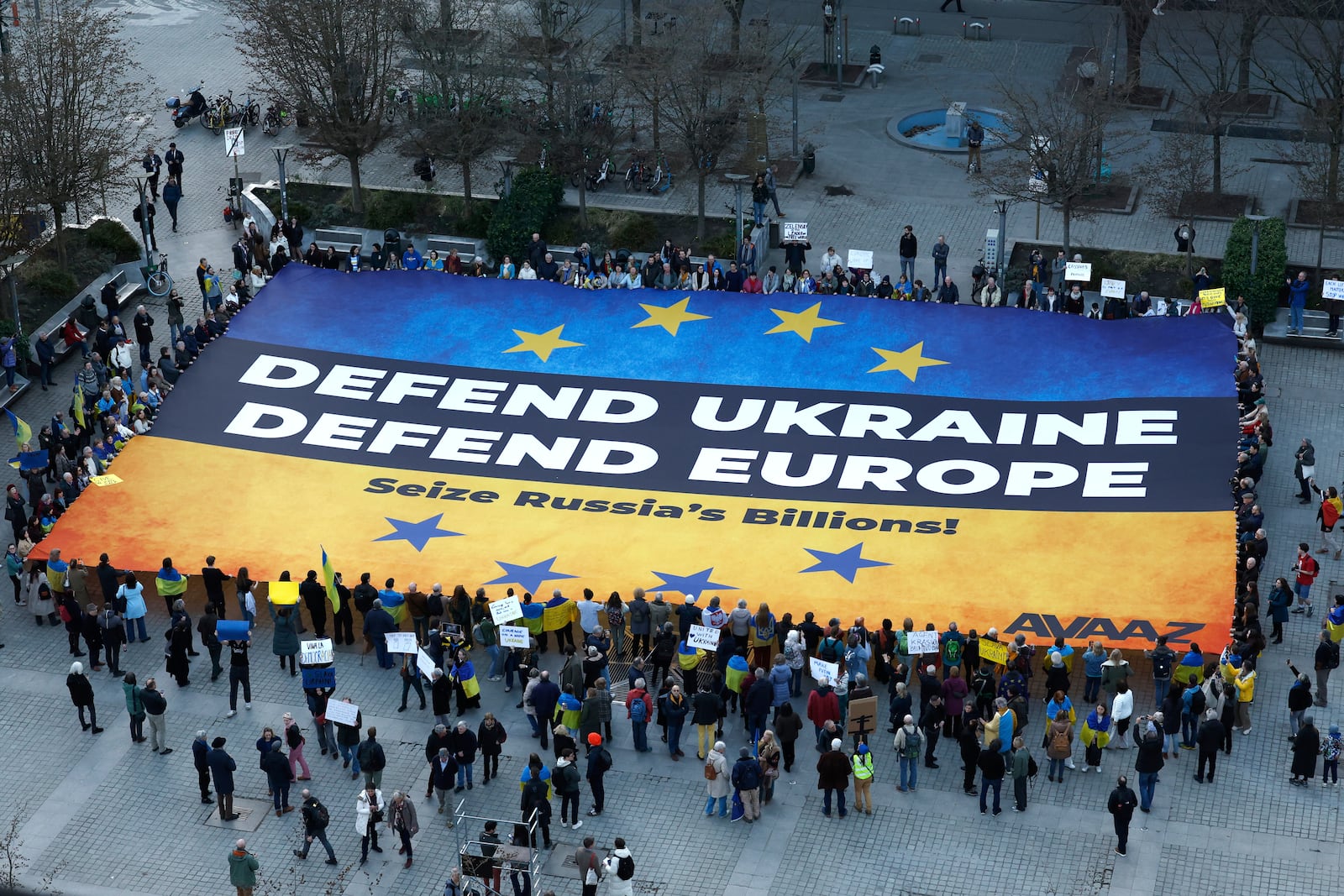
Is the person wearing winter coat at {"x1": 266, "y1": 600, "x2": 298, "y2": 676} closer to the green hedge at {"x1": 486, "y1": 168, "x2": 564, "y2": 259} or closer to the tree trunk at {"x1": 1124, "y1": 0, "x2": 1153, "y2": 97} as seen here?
the green hedge at {"x1": 486, "y1": 168, "x2": 564, "y2": 259}

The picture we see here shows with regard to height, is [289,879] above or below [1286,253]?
below

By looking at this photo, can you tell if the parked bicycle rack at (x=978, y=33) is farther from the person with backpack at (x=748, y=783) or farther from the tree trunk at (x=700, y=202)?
the person with backpack at (x=748, y=783)

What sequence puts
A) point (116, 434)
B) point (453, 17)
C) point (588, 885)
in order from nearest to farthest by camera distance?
point (588, 885), point (116, 434), point (453, 17)

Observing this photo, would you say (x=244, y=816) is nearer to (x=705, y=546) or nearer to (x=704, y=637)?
(x=704, y=637)

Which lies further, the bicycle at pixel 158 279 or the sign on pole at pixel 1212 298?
the bicycle at pixel 158 279

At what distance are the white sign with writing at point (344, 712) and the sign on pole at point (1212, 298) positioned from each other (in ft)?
70.0

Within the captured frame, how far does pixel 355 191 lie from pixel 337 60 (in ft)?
12.2

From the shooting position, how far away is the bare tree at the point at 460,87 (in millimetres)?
51250

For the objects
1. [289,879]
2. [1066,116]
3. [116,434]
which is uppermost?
[1066,116]

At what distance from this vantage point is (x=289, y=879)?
3016cm

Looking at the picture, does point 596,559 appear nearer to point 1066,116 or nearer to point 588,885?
point 588,885

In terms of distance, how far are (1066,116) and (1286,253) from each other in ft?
20.3

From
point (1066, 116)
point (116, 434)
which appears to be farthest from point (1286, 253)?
point (116, 434)

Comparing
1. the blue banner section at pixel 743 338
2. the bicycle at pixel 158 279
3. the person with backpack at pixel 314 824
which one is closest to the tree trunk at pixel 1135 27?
the blue banner section at pixel 743 338
